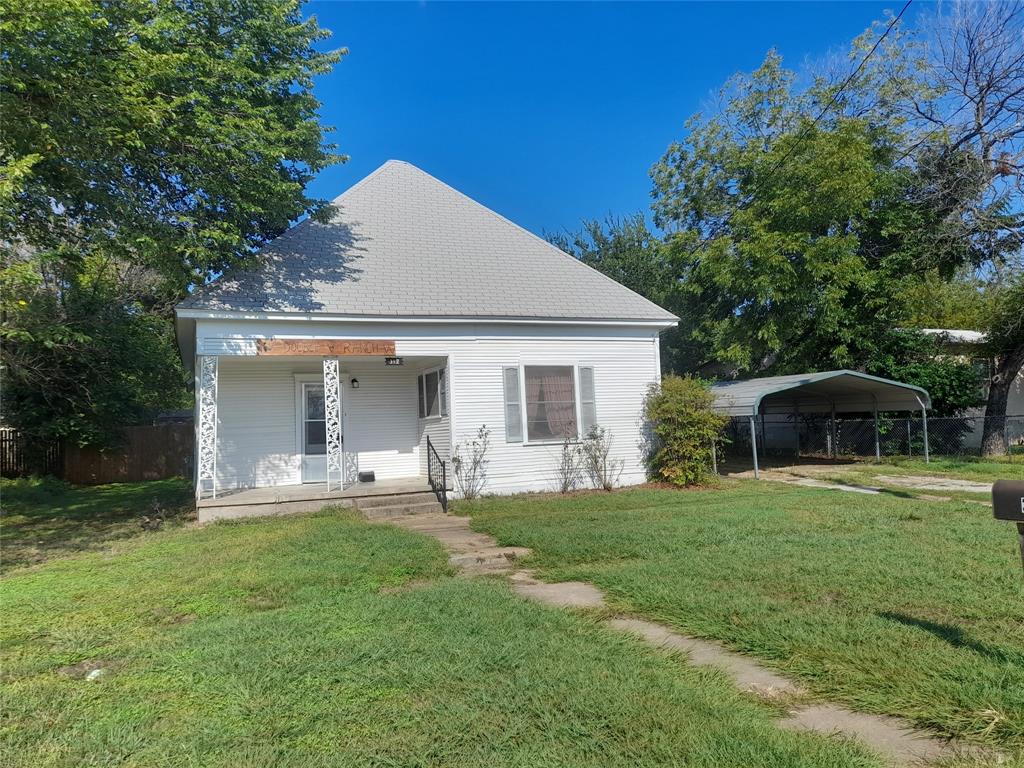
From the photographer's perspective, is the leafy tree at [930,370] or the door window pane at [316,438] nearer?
the door window pane at [316,438]

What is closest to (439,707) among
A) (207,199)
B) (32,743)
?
(32,743)

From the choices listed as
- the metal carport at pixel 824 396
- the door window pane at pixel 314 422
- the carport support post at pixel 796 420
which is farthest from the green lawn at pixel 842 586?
the carport support post at pixel 796 420

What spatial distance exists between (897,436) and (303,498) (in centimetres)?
1689

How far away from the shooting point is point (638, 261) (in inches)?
1152

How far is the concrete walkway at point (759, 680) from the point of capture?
2742 millimetres

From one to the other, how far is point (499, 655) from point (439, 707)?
0.69 meters

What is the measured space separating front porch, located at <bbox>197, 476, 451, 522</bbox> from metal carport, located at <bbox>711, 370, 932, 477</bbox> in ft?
23.0

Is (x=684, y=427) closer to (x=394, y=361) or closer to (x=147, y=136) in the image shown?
(x=394, y=361)

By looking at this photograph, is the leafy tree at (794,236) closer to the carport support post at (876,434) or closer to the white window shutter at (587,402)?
the carport support post at (876,434)

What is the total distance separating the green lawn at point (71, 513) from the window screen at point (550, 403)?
6470mm

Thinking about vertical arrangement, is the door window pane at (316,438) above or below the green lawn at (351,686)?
above

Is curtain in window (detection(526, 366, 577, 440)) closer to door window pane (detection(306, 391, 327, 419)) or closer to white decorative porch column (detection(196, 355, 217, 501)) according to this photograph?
door window pane (detection(306, 391, 327, 419))

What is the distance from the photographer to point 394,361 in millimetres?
11953

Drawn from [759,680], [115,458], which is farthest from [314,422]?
[759,680]
